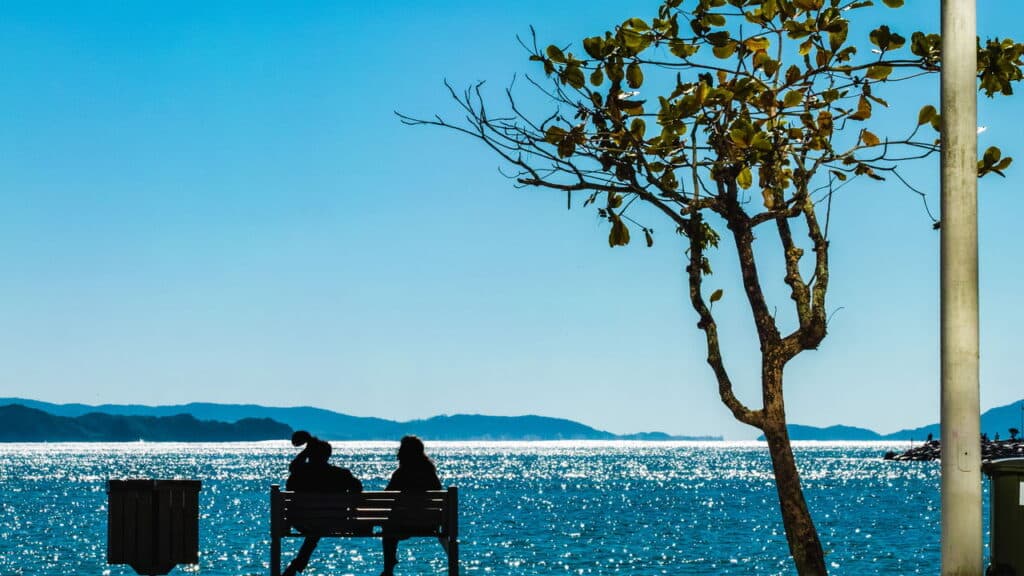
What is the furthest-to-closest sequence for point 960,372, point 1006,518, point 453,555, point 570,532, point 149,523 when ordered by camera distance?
point 570,532 → point 453,555 → point 149,523 → point 1006,518 → point 960,372

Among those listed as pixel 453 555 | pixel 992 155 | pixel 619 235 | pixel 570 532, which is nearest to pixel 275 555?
pixel 453 555

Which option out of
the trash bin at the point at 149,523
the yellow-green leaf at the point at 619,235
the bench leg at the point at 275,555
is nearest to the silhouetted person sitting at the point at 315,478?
the bench leg at the point at 275,555

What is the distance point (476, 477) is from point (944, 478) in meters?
146

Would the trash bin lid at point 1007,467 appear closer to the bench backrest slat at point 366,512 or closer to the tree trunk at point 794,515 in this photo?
the tree trunk at point 794,515

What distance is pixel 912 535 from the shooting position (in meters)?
66.1

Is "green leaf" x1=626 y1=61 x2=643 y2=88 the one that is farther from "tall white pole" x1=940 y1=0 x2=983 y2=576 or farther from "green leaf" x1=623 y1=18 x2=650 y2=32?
"tall white pole" x1=940 y1=0 x2=983 y2=576

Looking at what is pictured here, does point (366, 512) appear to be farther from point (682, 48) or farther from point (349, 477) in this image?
point (682, 48)

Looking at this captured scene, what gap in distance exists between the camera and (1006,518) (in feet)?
31.5

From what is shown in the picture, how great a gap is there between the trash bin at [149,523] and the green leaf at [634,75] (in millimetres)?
5674

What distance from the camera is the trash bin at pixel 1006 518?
9.46m

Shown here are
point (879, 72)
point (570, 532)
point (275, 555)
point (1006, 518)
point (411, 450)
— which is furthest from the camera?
point (570, 532)

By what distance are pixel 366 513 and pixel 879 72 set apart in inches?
271

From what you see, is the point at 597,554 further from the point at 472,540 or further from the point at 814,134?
the point at 814,134

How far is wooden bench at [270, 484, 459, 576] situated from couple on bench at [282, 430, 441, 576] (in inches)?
13.6
